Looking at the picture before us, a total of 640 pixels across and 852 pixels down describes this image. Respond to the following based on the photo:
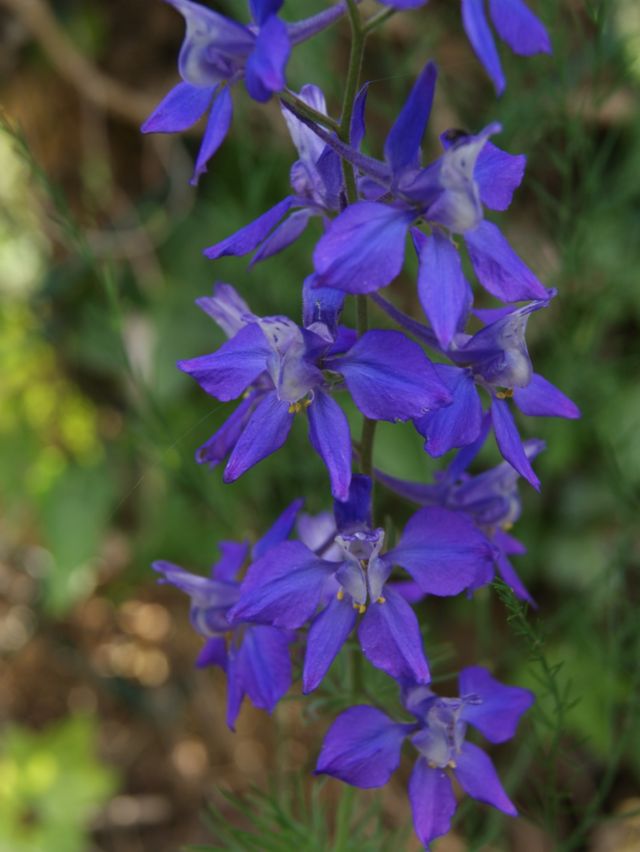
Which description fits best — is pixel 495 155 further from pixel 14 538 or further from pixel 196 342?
pixel 14 538

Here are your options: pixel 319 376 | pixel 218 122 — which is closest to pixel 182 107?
pixel 218 122

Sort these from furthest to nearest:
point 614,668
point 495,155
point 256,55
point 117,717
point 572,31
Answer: point 117,717 → point 572,31 → point 614,668 → point 495,155 → point 256,55

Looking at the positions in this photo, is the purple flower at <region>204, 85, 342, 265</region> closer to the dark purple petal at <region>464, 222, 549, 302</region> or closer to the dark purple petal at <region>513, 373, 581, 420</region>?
the dark purple petal at <region>464, 222, 549, 302</region>

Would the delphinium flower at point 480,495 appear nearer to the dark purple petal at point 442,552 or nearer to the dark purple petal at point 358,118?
the dark purple petal at point 442,552

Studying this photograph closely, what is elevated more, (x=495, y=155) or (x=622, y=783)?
(x=495, y=155)

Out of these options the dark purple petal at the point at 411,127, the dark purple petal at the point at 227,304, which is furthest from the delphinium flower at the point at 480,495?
the dark purple petal at the point at 411,127

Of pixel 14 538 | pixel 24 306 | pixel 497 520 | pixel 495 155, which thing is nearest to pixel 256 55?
pixel 495 155

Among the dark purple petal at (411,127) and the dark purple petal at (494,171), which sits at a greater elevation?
the dark purple petal at (411,127)

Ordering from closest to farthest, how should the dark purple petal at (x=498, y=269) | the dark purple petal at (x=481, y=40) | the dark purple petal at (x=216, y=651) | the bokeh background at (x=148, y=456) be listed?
the dark purple petal at (x=481, y=40), the dark purple petal at (x=498, y=269), the dark purple petal at (x=216, y=651), the bokeh background at (x=148, y=456)
